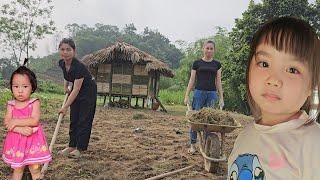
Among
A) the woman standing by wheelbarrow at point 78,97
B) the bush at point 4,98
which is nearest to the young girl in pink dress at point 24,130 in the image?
the woman standing by wheelbarrow at point 78,97

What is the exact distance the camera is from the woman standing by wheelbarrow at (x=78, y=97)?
5.89m

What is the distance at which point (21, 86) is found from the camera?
3277mm

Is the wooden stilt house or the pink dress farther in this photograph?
the wooden stilt house

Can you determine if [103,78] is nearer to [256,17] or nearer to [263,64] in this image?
[256,17]

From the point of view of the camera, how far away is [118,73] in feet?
69.5

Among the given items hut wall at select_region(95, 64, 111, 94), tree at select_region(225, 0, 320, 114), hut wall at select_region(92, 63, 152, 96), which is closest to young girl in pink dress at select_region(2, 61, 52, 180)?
hut wall at select_region(92, 63, 152, 96)

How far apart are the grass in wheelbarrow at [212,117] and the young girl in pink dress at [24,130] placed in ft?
9.33

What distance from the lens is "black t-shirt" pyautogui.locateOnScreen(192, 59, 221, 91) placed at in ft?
22.1

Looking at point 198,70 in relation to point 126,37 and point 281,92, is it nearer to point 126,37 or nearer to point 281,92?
point 281,92

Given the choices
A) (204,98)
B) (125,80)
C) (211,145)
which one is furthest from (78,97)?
(125,80)

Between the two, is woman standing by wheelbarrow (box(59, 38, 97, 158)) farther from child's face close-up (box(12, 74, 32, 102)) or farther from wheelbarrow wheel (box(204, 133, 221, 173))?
child's face close-up (box(12, 74, 32, 102))

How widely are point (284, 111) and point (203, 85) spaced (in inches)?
201

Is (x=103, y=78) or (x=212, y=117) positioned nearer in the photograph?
(x=212, y=117)

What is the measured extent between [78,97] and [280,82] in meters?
5.14
